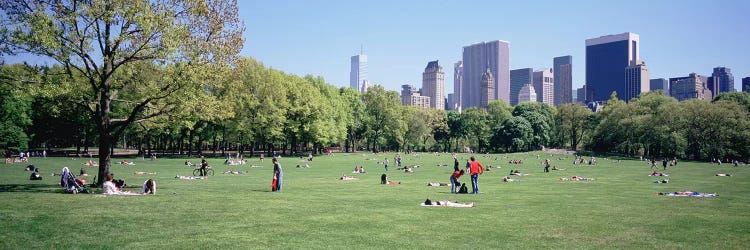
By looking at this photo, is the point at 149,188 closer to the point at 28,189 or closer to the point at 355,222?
the point at 28,189

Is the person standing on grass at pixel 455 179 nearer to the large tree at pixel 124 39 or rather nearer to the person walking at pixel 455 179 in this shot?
the person walking at pixel 455 179

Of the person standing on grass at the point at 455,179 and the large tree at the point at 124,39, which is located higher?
the large tree at the point at 124,39

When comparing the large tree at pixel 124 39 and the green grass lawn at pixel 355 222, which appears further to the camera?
the large tree at pixel 124 39

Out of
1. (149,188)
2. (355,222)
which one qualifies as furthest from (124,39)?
(355,222)

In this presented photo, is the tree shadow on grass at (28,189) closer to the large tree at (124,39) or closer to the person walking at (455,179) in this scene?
the large tree at (124,39)

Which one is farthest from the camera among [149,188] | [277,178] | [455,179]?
[455,179]

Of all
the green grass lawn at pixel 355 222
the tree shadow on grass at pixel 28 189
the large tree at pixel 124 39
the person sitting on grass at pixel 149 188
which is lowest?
the tree shadow on grass at pixel 28 189

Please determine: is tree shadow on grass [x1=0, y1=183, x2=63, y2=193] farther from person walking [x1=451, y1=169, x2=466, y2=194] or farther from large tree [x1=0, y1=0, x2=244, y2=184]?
person walking [x1=451, y1=169, x2=466, y2=194]

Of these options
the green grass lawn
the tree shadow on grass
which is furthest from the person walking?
the tree shadow on grass

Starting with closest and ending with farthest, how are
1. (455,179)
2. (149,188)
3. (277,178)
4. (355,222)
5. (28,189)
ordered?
1. (355,222)
2. (149,188)
3. (28,189)
4. (277,178)
5. (455,179)

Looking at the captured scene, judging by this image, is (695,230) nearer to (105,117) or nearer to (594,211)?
(594,211)

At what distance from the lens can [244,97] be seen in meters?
79.4

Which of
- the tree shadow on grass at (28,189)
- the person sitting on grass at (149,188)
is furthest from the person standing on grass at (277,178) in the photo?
the tree shadow on grass at (28,189)

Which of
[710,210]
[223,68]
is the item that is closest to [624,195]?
[710,210]
